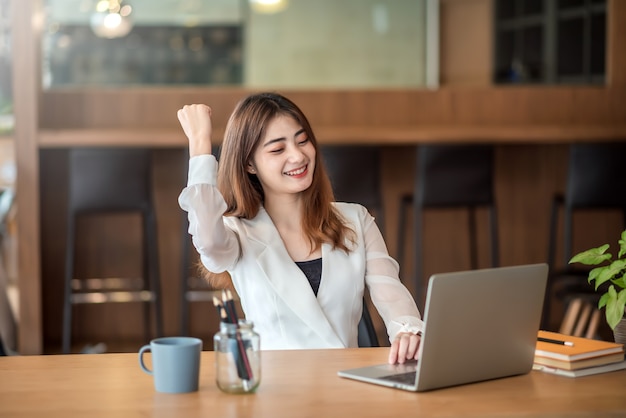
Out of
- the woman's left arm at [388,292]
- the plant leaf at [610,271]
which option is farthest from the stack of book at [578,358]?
the woman's left arm at [388,292]

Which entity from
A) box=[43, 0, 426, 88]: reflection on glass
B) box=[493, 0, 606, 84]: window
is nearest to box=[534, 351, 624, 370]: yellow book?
box=[493, 0, 606, 84]: window

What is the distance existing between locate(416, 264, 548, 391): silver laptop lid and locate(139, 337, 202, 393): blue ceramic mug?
362mm

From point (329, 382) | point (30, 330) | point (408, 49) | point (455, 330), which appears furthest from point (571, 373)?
point (408, 49)

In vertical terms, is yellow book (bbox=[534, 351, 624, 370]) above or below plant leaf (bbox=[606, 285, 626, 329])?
below

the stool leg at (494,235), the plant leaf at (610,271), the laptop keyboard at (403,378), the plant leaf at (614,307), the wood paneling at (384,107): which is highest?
the wood paneling at (384,107)

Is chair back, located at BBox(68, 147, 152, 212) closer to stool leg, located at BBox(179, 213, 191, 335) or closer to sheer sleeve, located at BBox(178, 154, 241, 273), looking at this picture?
stool leg, located at BBox(179, 213, 191, 335)

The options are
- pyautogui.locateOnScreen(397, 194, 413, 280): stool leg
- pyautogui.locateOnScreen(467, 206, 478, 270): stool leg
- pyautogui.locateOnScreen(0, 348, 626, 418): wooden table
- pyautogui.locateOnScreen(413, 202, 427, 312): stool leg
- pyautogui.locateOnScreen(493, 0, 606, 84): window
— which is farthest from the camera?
pyautogui.locateOnScreen(493, 0, 606, 84): window

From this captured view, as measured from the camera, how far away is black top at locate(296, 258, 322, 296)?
230 cm

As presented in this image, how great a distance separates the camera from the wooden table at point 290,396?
4.82 ft

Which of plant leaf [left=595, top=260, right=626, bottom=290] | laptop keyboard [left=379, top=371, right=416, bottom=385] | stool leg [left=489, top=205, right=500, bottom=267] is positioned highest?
plant leaf [left=595, top=260, right=626, bottom=290]

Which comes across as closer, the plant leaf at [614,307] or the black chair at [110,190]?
the plant leaf at [614,307]

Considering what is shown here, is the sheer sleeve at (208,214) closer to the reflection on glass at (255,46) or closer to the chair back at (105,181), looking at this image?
the chair back at (105,181)

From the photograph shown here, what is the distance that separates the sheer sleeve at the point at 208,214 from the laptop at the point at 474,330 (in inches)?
20.6

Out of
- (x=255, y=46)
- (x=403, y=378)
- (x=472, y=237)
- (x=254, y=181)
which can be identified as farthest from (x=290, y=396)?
(x=255, y=46)
